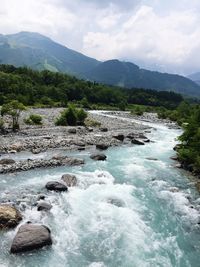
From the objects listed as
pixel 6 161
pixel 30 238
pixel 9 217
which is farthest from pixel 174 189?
pixel 6 161

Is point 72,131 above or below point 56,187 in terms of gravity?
below

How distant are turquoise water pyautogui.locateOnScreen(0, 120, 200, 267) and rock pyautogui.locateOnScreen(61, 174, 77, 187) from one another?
2.65 feet

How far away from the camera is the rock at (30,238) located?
730 inches

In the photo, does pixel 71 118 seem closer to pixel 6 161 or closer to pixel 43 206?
pixel 6 161

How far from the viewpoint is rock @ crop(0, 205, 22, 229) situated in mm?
21031

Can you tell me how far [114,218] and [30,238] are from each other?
21.6 ft

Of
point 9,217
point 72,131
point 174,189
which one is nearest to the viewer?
point 9,217

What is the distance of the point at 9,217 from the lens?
21375 mm

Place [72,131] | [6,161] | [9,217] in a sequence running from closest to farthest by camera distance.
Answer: [9,217], [6,161], [72,131]

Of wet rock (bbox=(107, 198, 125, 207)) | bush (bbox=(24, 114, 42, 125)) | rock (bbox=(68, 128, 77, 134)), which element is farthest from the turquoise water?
bush (bbox=(24, 114, 42, 125))

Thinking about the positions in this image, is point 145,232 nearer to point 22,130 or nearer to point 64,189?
point 64,189

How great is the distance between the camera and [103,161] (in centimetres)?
3953

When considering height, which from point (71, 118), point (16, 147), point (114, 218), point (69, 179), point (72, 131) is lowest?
point (72, 131)

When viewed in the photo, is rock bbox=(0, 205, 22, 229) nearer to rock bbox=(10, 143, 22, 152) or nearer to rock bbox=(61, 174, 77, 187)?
rock bbox=(61, 174, 77, 187)
